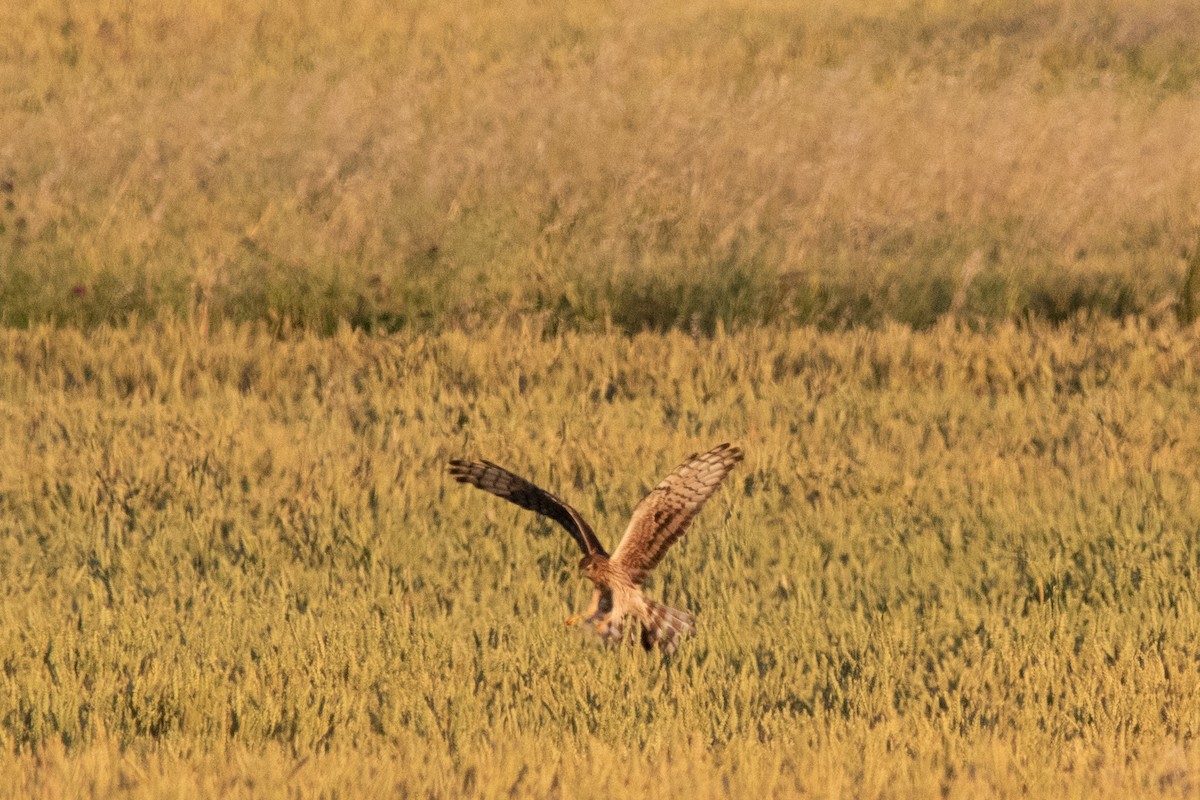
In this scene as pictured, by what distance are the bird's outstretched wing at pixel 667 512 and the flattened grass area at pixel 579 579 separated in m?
0.28

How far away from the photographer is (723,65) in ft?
51.2

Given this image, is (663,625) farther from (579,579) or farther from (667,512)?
(579,579)

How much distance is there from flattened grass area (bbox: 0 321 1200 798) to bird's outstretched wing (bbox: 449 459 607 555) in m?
0.36

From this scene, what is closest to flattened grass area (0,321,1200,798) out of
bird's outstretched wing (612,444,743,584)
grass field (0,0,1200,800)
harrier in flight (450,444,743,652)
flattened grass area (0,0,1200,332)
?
grass field (0,0,1200,800)

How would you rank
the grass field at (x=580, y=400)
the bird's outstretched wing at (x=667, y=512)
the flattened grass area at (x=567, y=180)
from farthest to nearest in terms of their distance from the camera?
1. the flattened grass area at (x=567, y=180)
2. the bird's outstretched wing at (x=667, y=512)
3. the grass field at (x=580, y=400)

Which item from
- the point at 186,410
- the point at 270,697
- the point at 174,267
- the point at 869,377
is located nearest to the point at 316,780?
the point at 270,697

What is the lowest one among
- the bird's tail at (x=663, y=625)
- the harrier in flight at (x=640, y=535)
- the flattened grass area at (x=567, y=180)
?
the bird's tail at (x=663, y=625)

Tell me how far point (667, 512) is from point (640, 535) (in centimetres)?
9

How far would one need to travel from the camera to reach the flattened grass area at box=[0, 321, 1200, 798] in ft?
13.1

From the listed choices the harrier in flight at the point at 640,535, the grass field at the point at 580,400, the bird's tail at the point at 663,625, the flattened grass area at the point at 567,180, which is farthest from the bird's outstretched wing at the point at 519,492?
the flattened grass area at the point at 567,180

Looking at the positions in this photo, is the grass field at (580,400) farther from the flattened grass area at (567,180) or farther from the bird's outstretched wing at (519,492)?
the bird's outstretched wing at (519,492)

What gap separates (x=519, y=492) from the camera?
4340 mm

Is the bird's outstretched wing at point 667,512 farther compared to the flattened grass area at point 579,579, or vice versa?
the bird's outstretched wing at point 667,512

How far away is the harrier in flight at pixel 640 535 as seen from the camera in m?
4.37
